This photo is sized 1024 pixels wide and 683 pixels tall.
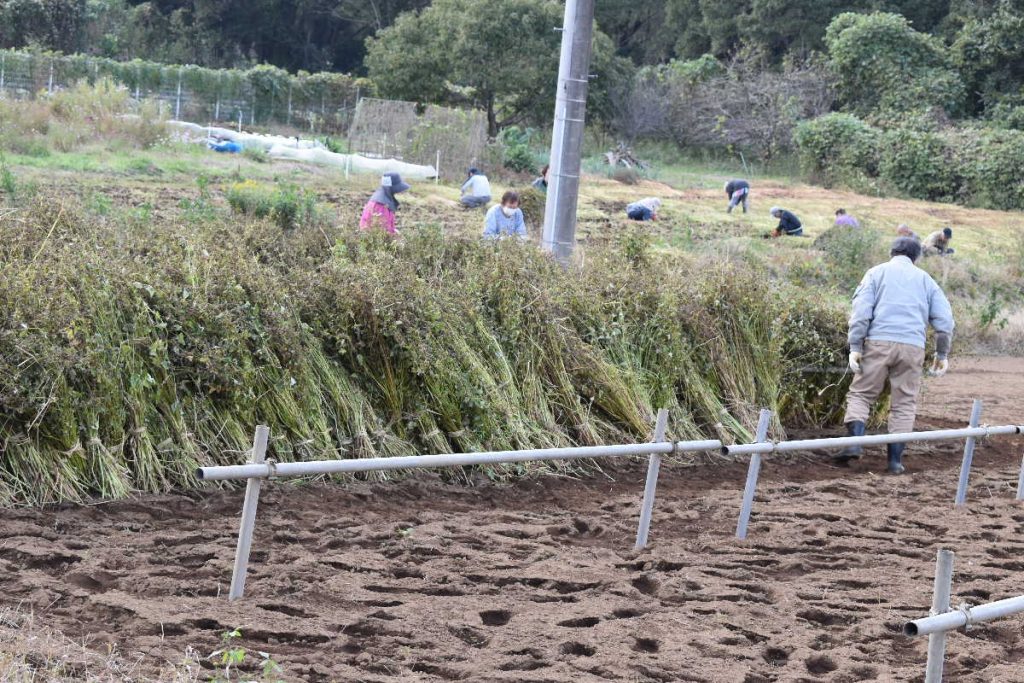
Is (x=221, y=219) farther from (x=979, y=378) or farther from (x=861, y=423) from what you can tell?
(x=979, y=378)

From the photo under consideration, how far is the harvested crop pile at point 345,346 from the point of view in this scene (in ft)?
19.8

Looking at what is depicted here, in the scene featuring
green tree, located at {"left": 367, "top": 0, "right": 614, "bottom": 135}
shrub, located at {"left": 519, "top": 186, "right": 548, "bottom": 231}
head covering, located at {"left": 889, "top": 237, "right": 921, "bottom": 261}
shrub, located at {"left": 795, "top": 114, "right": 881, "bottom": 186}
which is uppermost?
green tree, located at {"left": 367, "top": 0, "right": 614, "bottom": 135}

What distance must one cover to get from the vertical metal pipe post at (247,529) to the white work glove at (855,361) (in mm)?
5040

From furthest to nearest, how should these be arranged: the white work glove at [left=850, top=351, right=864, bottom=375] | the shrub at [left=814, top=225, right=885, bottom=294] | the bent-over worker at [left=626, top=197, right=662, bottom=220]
A: the bent-over worker at [left=626, top=197, right=662, bottom=220]
the shrub at [left=814, top=225, right=885, bottom=294]
the white work glove at [left=850, top=351, right=864, bottom=375]

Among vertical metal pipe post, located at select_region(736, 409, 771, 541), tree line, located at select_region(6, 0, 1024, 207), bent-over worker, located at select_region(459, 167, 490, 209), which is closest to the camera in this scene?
vertical metal pipe post, located at select_region(736, 409, 771, 541)

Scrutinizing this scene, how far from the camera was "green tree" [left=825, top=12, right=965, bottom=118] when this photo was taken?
38.1m

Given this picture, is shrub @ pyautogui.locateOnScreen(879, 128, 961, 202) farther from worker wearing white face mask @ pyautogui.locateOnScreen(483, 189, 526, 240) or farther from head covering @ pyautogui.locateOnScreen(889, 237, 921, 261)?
head covering @ pyautogui.locateOnScreen(889, 237, 921, 261)

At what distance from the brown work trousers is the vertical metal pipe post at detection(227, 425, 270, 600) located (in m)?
4.99

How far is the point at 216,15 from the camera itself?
52.7 metres

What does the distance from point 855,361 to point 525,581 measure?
4.14m

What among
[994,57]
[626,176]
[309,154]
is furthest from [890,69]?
[309,154]

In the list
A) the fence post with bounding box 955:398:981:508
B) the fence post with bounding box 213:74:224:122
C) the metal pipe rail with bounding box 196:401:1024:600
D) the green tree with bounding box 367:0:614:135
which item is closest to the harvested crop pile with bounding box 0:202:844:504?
the metal pipe rail with bounding box 196:401:1024:600

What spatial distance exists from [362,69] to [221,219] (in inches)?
1894

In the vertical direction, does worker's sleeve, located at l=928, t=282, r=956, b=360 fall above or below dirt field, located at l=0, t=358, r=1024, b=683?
above
